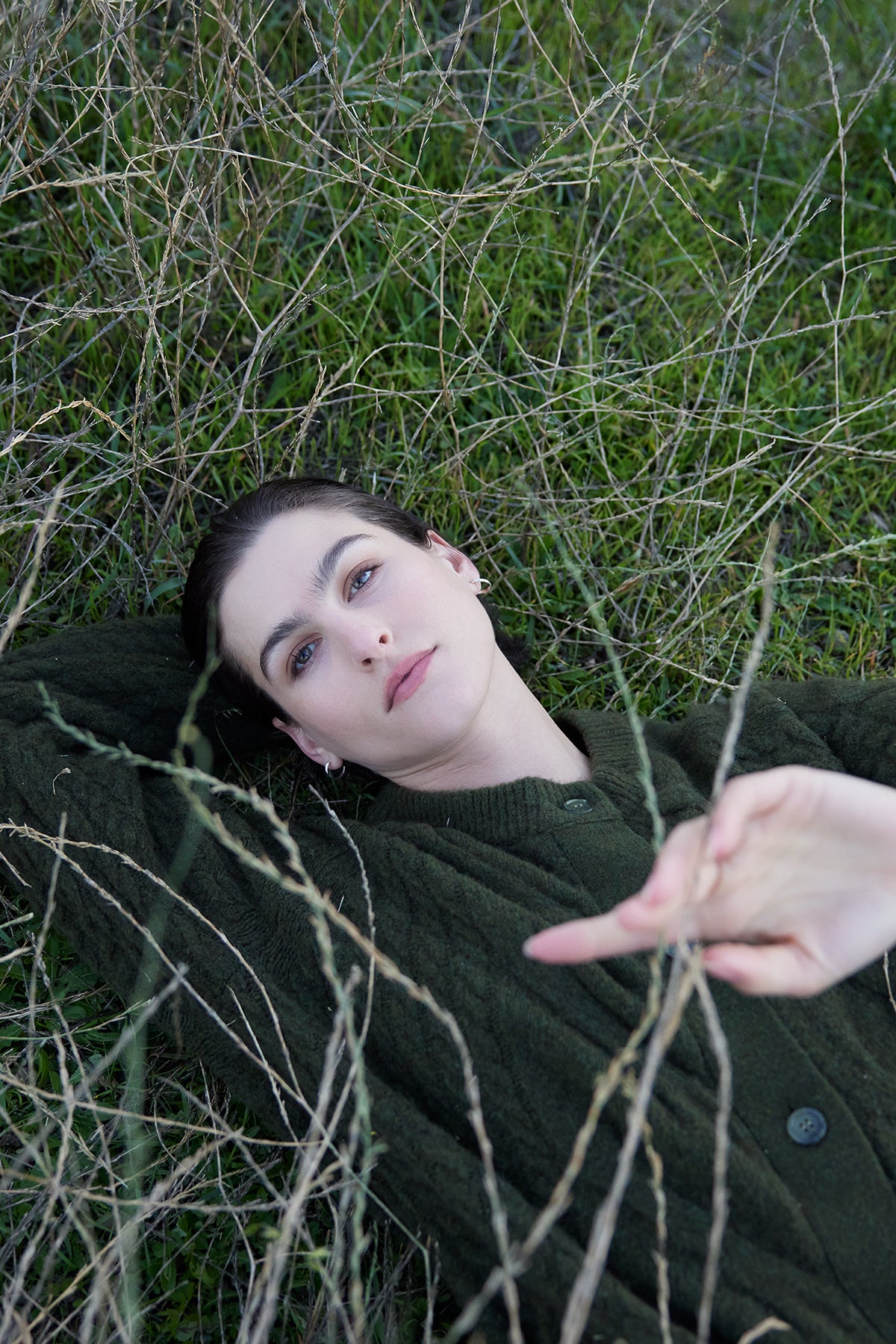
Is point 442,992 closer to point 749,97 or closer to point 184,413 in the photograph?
point 184,413

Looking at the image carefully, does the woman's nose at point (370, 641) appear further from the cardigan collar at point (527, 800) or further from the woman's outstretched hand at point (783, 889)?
the woman's outstretched hand at point (783, 889)

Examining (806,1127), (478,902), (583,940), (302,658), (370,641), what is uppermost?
(583,940)

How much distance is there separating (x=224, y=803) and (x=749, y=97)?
3.04 m

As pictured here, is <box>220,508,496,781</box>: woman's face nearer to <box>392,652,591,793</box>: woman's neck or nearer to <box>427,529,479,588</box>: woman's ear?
<box>392,652,591,793</box>: woman's neck

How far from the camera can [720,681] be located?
3049 mm

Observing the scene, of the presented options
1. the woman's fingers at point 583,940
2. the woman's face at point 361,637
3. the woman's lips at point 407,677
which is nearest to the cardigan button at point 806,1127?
the woman's fingers at point 583,940

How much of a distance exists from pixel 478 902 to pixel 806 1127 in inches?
31.1

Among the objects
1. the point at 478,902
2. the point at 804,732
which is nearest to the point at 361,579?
the point at 478,902

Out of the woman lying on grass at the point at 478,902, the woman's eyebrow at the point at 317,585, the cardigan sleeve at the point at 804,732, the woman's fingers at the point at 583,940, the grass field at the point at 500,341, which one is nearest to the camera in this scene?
the woman's fingers at the point at 583,940

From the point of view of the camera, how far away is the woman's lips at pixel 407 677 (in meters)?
2.36

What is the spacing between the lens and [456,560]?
2811 mm

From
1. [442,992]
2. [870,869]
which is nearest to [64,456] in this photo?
[442,992]

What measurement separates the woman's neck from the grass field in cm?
45

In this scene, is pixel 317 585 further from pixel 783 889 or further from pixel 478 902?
pixel 783 889
